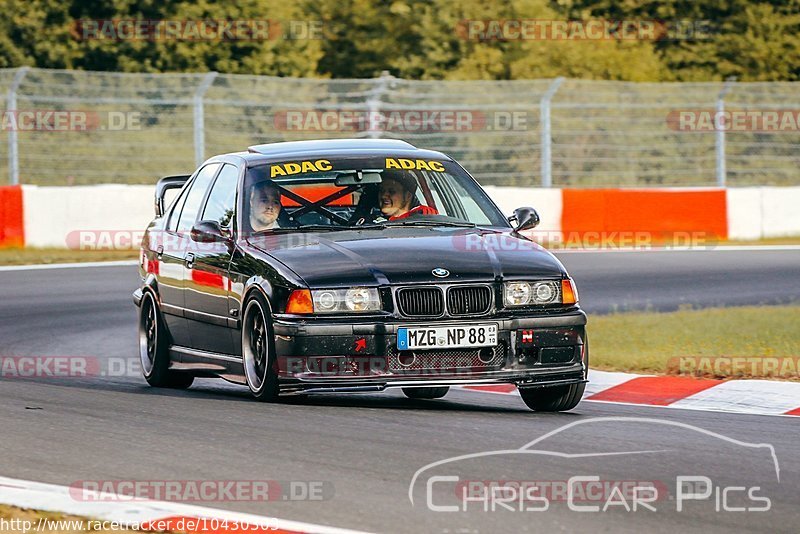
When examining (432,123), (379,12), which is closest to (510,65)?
(379,12)

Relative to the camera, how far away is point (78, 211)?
22312 mm

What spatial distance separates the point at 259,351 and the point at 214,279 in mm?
841

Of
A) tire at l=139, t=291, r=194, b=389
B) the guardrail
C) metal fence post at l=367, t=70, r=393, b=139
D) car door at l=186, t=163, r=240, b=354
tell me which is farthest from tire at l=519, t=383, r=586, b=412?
metal fence post at l=367, t=70, r=393, b=139

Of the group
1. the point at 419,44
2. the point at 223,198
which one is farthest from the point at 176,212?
the point at 419,44

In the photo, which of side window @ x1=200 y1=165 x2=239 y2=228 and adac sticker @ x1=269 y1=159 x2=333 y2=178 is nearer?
adac sticker @ x1=269 y1=159 x2=333 y2=178

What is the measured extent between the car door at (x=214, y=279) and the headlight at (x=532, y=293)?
1637 mm

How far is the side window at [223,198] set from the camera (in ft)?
31.8

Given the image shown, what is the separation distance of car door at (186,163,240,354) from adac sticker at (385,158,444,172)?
0.93 meters

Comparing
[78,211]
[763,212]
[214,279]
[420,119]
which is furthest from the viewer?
[420,119]

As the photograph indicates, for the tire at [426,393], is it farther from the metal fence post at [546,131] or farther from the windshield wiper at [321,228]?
the metal fence post at [546,131]

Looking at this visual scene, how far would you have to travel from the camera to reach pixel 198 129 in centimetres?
2488

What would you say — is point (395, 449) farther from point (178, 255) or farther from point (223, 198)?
point (178, 255)

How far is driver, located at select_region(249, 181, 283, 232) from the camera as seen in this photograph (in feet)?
30.6

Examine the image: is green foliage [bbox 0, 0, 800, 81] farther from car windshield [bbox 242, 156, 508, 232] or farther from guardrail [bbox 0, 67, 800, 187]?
car windshield [bbox 242, 156, 508, 232]
